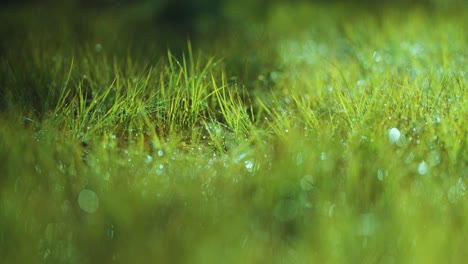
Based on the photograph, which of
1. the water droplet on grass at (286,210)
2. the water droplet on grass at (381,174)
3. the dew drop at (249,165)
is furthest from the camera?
the dew drop at (249,165)

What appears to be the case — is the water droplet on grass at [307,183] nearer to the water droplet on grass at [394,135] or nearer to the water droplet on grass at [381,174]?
the water droplet on grass at [381,174]

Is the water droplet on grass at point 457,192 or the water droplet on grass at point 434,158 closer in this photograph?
the water droplet on grass at point 457,192

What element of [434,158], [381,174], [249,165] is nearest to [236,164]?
[249,165]

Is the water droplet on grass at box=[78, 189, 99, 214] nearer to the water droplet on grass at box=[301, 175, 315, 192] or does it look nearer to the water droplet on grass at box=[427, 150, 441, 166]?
the water droplet on grass at box=[301, 175, 315, 192]

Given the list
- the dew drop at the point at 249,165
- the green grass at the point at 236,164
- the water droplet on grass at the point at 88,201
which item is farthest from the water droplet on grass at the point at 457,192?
the water droplet on grass at the point at 88,201

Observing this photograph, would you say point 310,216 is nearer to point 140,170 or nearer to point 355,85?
point 140,170

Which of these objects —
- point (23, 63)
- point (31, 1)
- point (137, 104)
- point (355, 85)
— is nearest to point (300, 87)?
point (355, 85)

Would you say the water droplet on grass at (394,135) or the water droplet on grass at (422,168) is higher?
the water droplet on grass at (394,135)

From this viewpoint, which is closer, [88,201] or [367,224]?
[367,224]

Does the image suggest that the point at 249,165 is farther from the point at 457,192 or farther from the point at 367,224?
the point at 457,192
